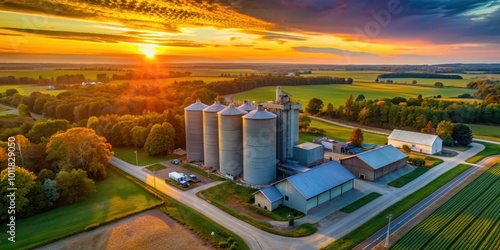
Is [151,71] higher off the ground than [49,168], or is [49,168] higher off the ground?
[151,71]

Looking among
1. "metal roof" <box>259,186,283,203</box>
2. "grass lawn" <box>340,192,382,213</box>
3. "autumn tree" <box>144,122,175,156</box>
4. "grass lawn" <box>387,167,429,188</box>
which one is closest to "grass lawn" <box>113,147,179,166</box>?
"autumn tree" <box>144,122,175,156</box>

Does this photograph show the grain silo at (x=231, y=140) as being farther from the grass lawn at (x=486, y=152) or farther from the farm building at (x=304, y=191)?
the grass lawn at (x=486, y=152)

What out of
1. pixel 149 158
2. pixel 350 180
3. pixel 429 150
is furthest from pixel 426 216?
pixel 149 158

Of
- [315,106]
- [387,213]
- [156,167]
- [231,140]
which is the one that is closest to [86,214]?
[156,167]

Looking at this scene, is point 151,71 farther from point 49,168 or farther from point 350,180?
point 350,180

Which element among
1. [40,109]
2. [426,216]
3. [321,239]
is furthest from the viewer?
[40,109]

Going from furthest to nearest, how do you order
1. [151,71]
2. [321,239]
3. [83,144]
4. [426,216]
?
[151,71], [83,144], [426,216], [321,239]
